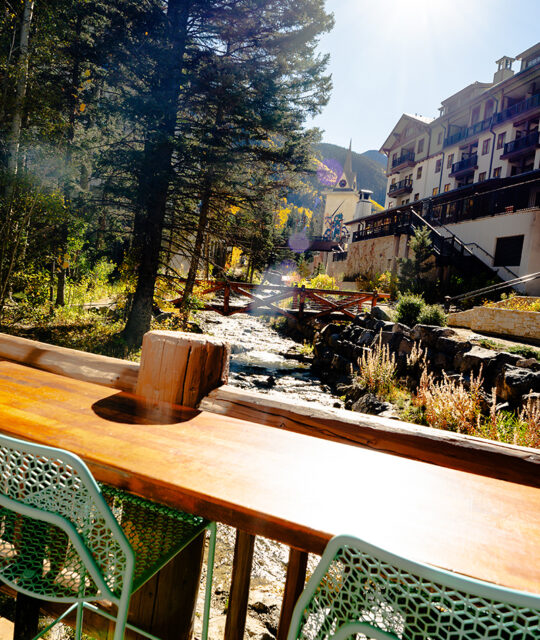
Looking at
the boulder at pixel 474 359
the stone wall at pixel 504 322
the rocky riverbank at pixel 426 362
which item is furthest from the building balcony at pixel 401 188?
the boulder at pixel 474 359

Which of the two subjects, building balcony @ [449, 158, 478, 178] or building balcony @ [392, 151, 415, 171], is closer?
building balcony @ [449, 158, 478, 178]

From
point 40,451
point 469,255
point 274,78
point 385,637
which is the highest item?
point 274,78

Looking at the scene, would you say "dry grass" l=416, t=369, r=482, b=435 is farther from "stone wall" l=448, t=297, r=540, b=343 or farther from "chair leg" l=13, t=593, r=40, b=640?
"chair leg" l=13, t=593, r=40, b=640

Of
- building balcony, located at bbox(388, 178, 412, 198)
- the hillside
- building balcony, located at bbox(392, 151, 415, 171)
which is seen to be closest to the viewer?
building balcony, located at bbox(392, 151, 415, 171)

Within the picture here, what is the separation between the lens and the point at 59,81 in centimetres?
1199

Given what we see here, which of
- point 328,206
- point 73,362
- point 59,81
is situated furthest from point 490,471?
point 328,206

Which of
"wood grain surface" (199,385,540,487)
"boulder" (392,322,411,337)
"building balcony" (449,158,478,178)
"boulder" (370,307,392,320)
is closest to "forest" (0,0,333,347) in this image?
"boulder" (392,322,411,337)

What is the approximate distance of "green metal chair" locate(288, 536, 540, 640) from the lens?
532mm

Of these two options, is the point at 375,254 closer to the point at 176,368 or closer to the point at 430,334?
the point at 430,334

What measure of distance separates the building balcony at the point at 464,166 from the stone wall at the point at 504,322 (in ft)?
64.3

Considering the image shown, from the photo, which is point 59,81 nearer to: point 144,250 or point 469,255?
point 144,250

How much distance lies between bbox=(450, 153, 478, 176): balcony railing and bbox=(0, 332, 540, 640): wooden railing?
29500 millimetres

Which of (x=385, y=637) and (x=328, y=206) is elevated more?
(x=328, y=206)

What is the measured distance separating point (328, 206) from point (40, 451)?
61.8 meters
